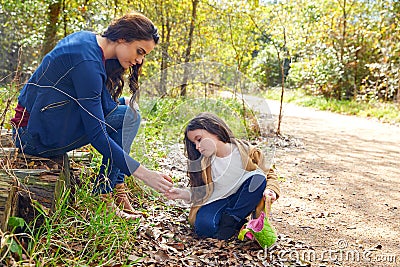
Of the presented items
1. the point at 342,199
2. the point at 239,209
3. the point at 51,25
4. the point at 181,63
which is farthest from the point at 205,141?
the point at 51,25

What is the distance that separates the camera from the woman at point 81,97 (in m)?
2.29

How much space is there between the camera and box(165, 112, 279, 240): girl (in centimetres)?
263

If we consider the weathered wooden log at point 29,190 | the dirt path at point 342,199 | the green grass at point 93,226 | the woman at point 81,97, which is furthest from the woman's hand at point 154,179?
the dirt path at point 342,199

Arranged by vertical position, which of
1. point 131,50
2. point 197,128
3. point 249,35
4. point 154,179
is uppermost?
point 249,35

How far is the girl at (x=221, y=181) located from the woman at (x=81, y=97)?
0.43 m

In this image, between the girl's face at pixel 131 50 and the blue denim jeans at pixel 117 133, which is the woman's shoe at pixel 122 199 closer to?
the blue denim jeans at pixel 117 133

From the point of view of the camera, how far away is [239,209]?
105 inches

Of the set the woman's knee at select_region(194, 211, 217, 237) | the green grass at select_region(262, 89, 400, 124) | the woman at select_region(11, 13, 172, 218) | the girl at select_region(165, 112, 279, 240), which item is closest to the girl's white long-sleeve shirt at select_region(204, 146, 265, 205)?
the girl at select_region(165, 112, 279, 240)

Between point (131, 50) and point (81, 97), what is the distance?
409 millimetres

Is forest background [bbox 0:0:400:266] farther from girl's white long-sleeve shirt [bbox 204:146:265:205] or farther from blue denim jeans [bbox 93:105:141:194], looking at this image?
girl's white long-sleeve shirt [bbox 204:146:265:205]

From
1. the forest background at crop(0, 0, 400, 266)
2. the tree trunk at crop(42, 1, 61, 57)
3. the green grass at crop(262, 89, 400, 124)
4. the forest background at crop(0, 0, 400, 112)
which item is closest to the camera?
the forest background at crop(0, 0, 400, 266)

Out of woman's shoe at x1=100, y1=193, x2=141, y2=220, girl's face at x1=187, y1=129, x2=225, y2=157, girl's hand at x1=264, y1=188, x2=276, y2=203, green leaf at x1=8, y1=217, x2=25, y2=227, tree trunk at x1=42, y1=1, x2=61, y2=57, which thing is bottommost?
woman's shoe at x1=100, y1=193, x2=141, y2=220

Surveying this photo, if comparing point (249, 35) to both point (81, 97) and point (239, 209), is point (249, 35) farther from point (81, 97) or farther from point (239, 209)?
point (81, 97)

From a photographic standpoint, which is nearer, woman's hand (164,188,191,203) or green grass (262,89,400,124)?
woman's hand (164,188,191,203)
